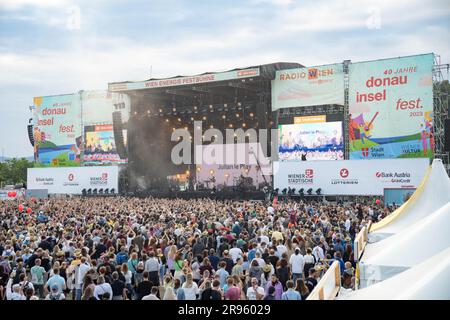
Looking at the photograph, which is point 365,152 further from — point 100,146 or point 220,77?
point 100,146

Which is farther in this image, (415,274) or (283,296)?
(283,296)

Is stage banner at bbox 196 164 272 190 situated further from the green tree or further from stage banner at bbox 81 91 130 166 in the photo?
the green tree

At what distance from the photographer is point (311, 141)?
29359mm

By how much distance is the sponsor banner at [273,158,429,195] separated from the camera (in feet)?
86.3

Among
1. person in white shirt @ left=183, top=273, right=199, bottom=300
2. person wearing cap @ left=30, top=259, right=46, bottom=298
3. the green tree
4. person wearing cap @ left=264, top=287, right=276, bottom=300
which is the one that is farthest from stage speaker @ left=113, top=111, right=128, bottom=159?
the green tree

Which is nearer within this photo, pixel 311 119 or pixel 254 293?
pixel 254 293

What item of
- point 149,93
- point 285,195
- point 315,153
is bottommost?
point 285,195

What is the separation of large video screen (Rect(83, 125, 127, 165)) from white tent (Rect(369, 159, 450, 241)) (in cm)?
2799

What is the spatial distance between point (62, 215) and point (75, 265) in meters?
8.96

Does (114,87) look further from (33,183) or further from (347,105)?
(347,105)

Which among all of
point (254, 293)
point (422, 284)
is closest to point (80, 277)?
point (254, 293)

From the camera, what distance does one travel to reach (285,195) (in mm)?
29656

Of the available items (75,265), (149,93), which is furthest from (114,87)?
(75,265)

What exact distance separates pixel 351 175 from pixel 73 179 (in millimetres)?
21443
